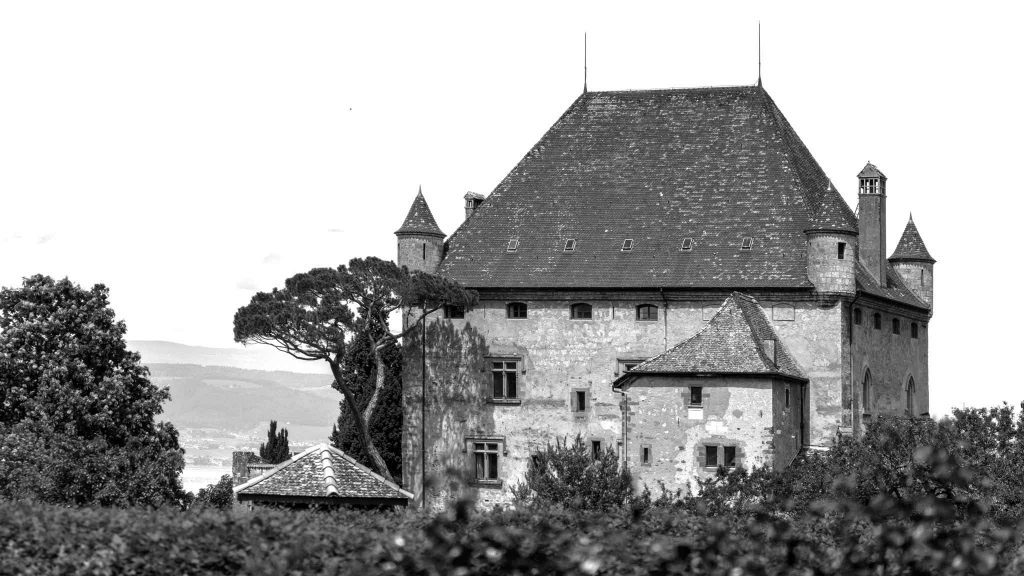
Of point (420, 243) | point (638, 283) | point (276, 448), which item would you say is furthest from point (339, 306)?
point (276, 448)

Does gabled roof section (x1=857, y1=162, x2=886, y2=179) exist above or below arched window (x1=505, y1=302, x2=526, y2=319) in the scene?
above

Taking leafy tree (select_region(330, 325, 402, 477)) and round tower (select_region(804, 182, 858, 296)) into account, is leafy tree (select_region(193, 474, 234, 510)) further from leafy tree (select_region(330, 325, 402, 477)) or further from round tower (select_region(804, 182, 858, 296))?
round tower (select_region(804, 182, 858, 296))

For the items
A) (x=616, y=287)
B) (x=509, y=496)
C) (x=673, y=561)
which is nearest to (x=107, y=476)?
(x=509, y=496)

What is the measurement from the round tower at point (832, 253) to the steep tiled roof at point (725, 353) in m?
2.87

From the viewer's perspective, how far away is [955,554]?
15.8m

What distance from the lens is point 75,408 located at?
48.0 m

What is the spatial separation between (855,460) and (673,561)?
31.8 metres

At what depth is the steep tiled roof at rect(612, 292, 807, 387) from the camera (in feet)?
157

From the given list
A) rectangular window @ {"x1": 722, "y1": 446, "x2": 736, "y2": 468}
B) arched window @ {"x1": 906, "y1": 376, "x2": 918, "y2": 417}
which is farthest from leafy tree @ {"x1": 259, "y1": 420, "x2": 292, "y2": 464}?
→ rectangular window @ {"x1": 722, "y1": 446, "x2": 736, "y2": 468}

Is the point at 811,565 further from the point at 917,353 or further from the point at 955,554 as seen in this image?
the point at 917,353

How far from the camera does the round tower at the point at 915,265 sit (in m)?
60.7

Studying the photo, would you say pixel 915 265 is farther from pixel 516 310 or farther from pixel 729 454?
pixel 729 454

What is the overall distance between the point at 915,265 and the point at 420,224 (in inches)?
740

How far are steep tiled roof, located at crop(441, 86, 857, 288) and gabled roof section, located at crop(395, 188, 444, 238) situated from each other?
0.87 meters
